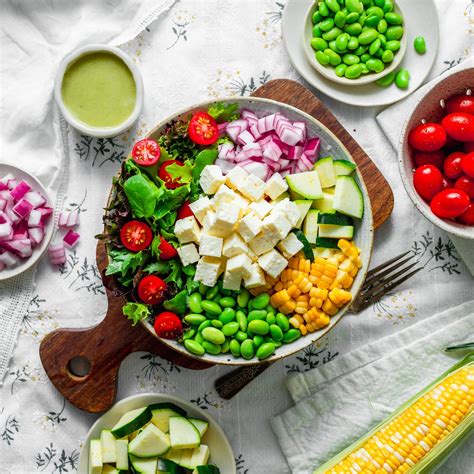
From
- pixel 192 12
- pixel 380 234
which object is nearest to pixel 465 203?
pixel 380 234

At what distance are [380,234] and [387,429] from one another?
0.88 meters

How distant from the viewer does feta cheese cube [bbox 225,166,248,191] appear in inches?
123

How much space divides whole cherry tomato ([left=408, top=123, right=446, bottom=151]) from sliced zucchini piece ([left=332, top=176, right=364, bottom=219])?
332 mm

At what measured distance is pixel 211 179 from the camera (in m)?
3.13

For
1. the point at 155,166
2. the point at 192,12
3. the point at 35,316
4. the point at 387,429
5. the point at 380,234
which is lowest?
the point at 387,429

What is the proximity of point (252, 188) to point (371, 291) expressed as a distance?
31.4 inches

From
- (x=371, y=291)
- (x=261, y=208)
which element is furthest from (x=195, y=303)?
(x=371, y=291)

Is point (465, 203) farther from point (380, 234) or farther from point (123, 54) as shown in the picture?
point (123, 54)

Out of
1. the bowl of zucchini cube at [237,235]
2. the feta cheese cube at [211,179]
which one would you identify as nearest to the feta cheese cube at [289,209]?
the bowl of zucchini cube at [237,235]

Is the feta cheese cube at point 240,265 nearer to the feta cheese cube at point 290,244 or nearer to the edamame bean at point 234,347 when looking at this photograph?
the feta cheese cube at point 290,244

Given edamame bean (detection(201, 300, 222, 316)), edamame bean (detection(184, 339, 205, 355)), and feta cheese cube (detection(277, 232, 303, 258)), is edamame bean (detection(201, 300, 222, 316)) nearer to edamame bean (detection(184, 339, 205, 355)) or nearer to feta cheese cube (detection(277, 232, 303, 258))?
edamame bean (detection(184, 339, 205, 355))

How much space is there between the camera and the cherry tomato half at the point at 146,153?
10.5 ft

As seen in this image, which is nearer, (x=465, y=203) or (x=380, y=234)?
(x=465, y=203)

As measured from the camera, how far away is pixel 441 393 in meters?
3.24
